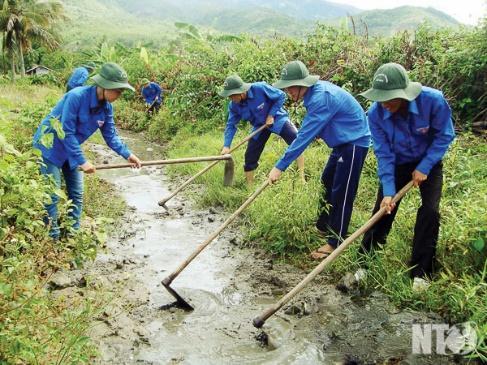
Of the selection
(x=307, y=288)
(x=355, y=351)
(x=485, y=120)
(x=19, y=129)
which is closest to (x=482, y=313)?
(x=355, y=351)

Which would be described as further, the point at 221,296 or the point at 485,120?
the point at 485,120

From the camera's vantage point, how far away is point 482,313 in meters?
3.24

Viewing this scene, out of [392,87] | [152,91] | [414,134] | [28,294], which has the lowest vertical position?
[152,91]

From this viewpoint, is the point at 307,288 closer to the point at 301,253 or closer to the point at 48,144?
the point at 301,253

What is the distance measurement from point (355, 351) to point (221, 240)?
2662 mm

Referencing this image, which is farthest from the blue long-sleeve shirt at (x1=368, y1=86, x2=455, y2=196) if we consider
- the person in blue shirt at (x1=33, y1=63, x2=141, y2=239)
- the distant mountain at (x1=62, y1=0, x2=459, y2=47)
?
the distant mountain at (x1=62, y1=0, x2=459, y2=47)

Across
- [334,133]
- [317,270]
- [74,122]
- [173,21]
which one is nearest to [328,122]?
[334,133]

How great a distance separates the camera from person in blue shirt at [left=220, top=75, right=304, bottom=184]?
6309mm

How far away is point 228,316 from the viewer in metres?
4.07

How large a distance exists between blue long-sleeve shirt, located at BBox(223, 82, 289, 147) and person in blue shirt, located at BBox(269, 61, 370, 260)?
1770 millimetres

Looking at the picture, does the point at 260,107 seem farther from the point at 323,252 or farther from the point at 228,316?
the point at 228,316

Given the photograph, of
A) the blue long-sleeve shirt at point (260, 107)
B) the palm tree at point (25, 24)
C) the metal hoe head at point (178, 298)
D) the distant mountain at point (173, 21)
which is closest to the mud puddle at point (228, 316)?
the metal hoe head at point (178, 298)

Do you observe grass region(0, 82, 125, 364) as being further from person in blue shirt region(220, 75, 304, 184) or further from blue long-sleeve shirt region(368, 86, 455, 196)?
person in blue shirt region(220, 75, 304, 184)

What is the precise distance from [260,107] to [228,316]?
129 inches
